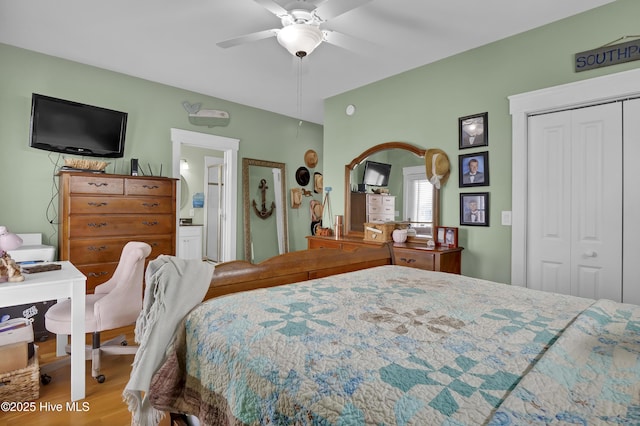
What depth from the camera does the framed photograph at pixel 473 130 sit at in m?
3.05

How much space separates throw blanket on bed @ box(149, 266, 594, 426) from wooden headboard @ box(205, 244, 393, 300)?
5.8 inches

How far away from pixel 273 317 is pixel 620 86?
2.91 metres

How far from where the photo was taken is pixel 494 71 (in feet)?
9.88

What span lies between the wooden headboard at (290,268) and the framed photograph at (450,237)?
0.90 m

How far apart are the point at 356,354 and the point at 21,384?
2.25 m

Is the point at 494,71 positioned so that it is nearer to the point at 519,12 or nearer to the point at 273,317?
the point at 519,12

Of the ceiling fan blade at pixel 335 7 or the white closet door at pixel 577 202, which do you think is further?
the white closet door at pixel 577 202

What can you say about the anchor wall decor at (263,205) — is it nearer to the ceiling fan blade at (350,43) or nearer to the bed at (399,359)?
the ceiling fan blade at (350,43)

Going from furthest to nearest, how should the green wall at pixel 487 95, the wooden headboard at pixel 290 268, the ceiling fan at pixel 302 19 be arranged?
the green wall at pixel 487 95 → the ceiling fan at pixel 302 19 → the wooden headboard at pixel 290 268

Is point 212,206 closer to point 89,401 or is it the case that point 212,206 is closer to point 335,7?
point 89,401

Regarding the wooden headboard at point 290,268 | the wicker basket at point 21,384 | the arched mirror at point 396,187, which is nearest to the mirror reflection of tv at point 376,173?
the arched mirror at point 396,187

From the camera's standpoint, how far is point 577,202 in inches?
102

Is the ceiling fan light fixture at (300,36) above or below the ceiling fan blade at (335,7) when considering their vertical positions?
below

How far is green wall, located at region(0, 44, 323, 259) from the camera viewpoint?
317 cm
